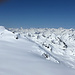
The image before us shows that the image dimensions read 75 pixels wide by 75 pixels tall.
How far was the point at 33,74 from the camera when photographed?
8.03 metres

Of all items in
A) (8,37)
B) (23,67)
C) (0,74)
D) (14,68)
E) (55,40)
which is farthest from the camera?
(55,40)

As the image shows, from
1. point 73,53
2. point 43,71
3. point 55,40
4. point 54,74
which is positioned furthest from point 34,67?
point 55,40

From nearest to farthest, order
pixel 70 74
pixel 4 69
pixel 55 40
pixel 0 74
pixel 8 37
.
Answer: pixel 0 74
pixel 4 69
pixel 70 74
pixel 8 37
pixel 55 40

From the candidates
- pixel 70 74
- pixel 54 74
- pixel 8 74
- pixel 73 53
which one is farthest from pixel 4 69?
pixel 73 53

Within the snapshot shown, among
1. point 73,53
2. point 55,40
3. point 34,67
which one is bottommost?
point 34,67

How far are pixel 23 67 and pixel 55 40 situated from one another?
21.8 metres

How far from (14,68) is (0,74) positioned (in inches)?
48.5

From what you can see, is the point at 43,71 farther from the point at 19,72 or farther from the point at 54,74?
the point at 19,72

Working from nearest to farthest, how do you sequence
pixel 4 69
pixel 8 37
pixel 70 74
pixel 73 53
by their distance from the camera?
pixel 4 69
pixel 70 74
pixel 8 37
pixel 73 53

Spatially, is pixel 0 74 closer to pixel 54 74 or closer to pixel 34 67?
pixel 34 67

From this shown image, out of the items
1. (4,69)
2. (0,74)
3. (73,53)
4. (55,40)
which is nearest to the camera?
(0,74)

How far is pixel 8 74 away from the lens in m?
7.20

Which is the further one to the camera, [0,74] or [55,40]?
[55,40]

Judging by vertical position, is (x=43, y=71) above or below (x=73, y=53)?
below
